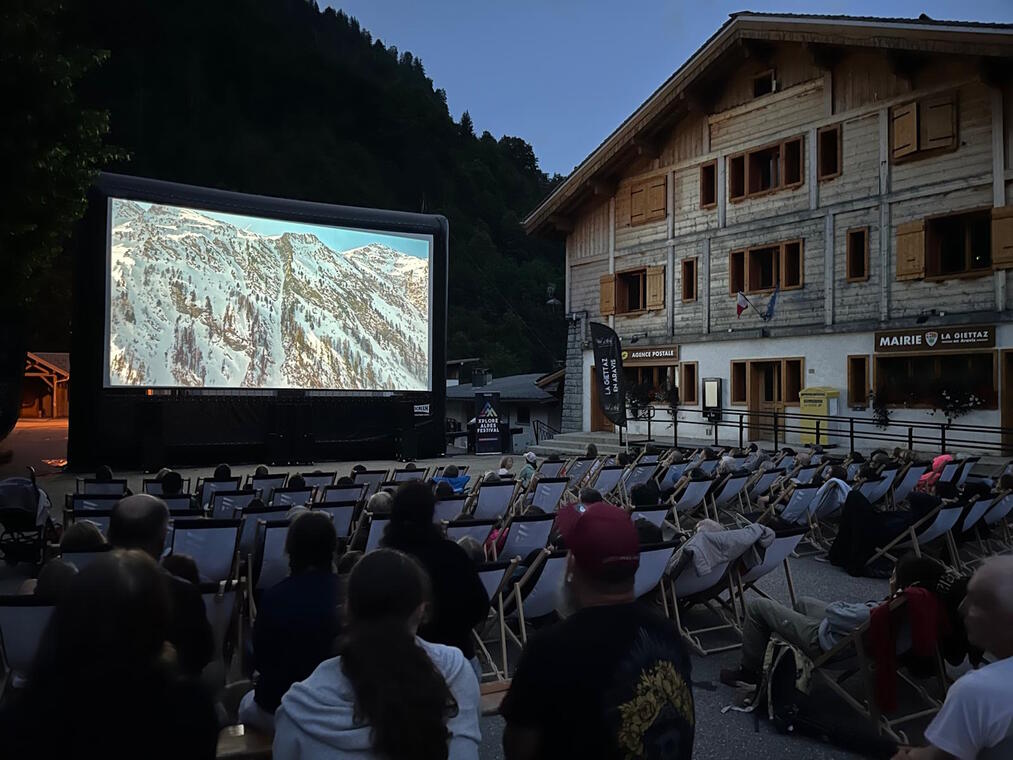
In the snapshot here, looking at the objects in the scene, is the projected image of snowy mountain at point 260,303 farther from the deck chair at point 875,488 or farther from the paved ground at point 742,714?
the deck chair at point 875,488

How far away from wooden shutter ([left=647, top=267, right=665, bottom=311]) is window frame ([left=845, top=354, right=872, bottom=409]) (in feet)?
17.2

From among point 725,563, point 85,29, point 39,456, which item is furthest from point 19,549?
point 85,29

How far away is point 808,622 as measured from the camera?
141 inches

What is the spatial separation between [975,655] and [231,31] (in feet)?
198

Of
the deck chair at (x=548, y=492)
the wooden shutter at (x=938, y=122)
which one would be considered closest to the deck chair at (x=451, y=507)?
the deck chair at (x=548, y=492)

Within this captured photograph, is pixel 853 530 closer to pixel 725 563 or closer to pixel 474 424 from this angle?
pixel 725 563

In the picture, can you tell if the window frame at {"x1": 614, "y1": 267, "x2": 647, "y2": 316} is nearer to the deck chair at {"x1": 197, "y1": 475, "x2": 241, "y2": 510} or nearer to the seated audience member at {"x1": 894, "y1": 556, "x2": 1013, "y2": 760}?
the deck chair at {"x1": 197, "y1": 475, "x2": 241, "y2": 510}

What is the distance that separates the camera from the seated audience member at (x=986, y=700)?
5.43 ft

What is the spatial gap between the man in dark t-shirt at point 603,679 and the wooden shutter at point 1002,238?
14.1m

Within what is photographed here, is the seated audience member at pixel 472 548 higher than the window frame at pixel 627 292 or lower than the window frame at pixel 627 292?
lower

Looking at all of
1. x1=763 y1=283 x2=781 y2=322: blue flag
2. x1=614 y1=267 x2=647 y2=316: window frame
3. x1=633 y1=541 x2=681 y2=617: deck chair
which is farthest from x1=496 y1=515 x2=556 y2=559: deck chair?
x1=614 y1=267 x2=647 y2=316: window frame

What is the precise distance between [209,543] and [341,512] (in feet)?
4.52

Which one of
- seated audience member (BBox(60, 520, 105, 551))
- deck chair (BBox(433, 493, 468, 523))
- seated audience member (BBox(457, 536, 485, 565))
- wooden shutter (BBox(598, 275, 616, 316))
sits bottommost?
deck chair (BBox(433, 493, 468, 523))

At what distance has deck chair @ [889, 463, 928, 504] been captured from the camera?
795 centimetres
